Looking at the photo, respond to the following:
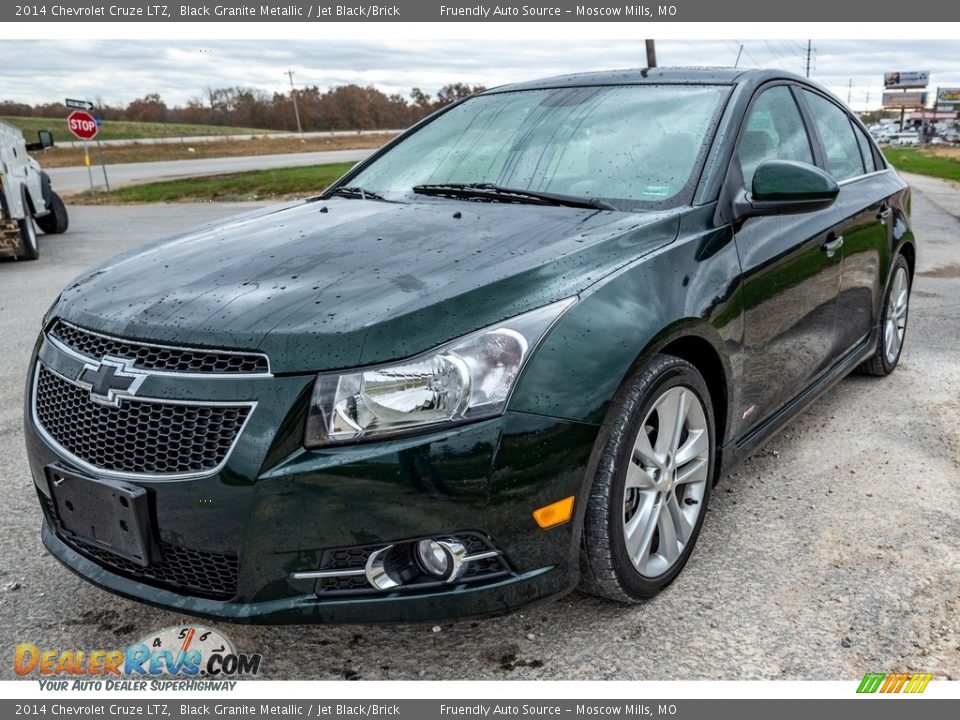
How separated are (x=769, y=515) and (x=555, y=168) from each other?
152cm

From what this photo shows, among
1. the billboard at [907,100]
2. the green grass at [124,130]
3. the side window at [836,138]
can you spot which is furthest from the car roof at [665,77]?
the billboard at [907,100]

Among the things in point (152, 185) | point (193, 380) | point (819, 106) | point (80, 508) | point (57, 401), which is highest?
point (819, 106)

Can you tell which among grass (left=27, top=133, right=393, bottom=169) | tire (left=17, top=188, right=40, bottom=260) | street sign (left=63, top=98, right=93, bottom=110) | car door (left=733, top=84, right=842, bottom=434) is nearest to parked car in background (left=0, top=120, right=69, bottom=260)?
tire (left=17, top=188, right=40, bottom=260)

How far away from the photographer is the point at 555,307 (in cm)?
214

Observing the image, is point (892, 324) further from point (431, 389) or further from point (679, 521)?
point (431, 389)

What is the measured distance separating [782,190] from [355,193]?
1686mm

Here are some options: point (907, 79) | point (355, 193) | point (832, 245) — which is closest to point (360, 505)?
point (355, 193)

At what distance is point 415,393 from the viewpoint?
1.98 m

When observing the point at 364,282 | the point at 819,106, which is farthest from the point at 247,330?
the point at 819,106

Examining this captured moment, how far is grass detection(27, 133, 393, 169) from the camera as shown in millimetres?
40844

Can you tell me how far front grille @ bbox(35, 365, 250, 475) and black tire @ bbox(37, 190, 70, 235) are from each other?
12.7 meters

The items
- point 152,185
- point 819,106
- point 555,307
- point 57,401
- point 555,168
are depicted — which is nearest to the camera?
point 555,307

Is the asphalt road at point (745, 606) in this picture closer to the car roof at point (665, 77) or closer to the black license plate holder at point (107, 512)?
the black license plate holder at point (107, 512)

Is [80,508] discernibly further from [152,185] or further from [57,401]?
[152,185]
